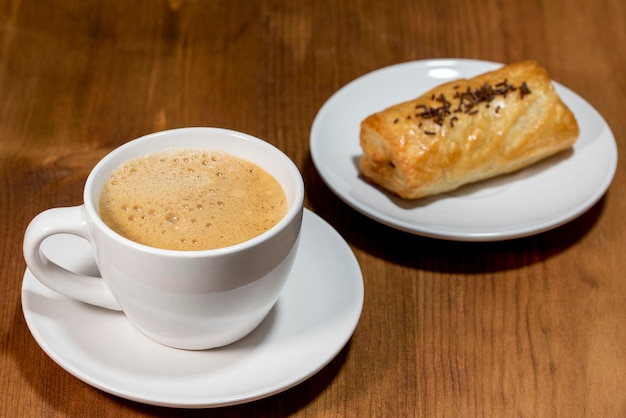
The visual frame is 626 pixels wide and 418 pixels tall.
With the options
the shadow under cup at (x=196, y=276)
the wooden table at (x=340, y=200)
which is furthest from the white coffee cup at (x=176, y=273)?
the wooden table at (x=340, y=200)

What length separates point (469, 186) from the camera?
1.37 metres

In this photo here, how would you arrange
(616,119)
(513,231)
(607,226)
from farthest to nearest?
(616,119)
(607,226)
(513,231)

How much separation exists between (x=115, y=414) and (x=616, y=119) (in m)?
1.20

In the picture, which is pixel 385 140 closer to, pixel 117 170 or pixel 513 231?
pixel 513 231

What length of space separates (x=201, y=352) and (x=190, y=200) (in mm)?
193

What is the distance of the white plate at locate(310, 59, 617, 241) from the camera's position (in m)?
1.20

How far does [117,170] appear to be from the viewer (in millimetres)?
949

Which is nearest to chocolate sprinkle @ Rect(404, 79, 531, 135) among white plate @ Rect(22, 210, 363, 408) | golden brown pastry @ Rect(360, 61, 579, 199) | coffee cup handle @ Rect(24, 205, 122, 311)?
golden brown pastry @ Rect(360, 61, 579, 199)

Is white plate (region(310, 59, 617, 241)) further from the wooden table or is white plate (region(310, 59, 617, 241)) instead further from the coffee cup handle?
the coffee cup handle

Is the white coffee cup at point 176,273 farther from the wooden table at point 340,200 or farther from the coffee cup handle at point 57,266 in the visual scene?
the wooden table at point 340,200

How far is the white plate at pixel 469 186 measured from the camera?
1199 mm

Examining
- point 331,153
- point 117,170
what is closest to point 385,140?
point 331,153

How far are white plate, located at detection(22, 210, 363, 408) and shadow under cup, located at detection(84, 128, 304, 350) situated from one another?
0.03m

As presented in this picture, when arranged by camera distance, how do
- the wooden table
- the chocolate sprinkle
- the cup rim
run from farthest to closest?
the chocolate sprinkle → the wooden table → the cup rim
